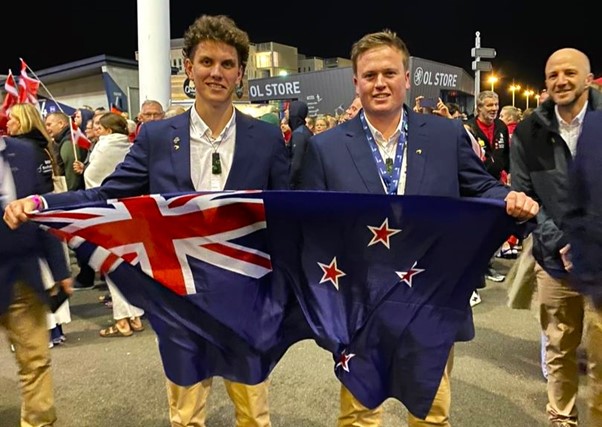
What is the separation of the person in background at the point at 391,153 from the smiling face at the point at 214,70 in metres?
0.46

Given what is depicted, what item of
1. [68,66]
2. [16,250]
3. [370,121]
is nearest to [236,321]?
[370,121]

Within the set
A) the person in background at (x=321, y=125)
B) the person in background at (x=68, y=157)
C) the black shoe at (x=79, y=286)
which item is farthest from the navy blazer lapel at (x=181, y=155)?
the person in background at (x=321, y=125)

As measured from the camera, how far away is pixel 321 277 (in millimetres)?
2363

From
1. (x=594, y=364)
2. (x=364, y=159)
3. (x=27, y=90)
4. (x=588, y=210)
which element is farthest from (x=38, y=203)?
(x=27, y=90)

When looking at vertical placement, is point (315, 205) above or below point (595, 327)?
above

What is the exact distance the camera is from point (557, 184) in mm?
3186

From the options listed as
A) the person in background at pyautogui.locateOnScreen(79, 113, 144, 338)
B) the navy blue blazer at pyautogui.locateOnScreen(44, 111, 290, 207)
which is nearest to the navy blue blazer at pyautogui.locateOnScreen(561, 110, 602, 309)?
the navy blue blazer at pyautogui.locateOnScreen(44, 111, 290, 207)

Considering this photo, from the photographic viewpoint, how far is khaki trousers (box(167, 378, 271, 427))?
251 centimetres

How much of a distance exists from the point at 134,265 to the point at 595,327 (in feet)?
6.80

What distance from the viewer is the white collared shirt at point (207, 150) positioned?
251cm

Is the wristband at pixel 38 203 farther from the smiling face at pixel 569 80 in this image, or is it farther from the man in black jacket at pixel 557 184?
the smiling face at pixel 569 80

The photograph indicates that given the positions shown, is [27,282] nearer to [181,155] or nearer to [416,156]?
[181,155]

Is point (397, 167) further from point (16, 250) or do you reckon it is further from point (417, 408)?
point (16, 250)

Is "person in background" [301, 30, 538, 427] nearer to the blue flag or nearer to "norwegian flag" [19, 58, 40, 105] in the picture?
the blue flag
